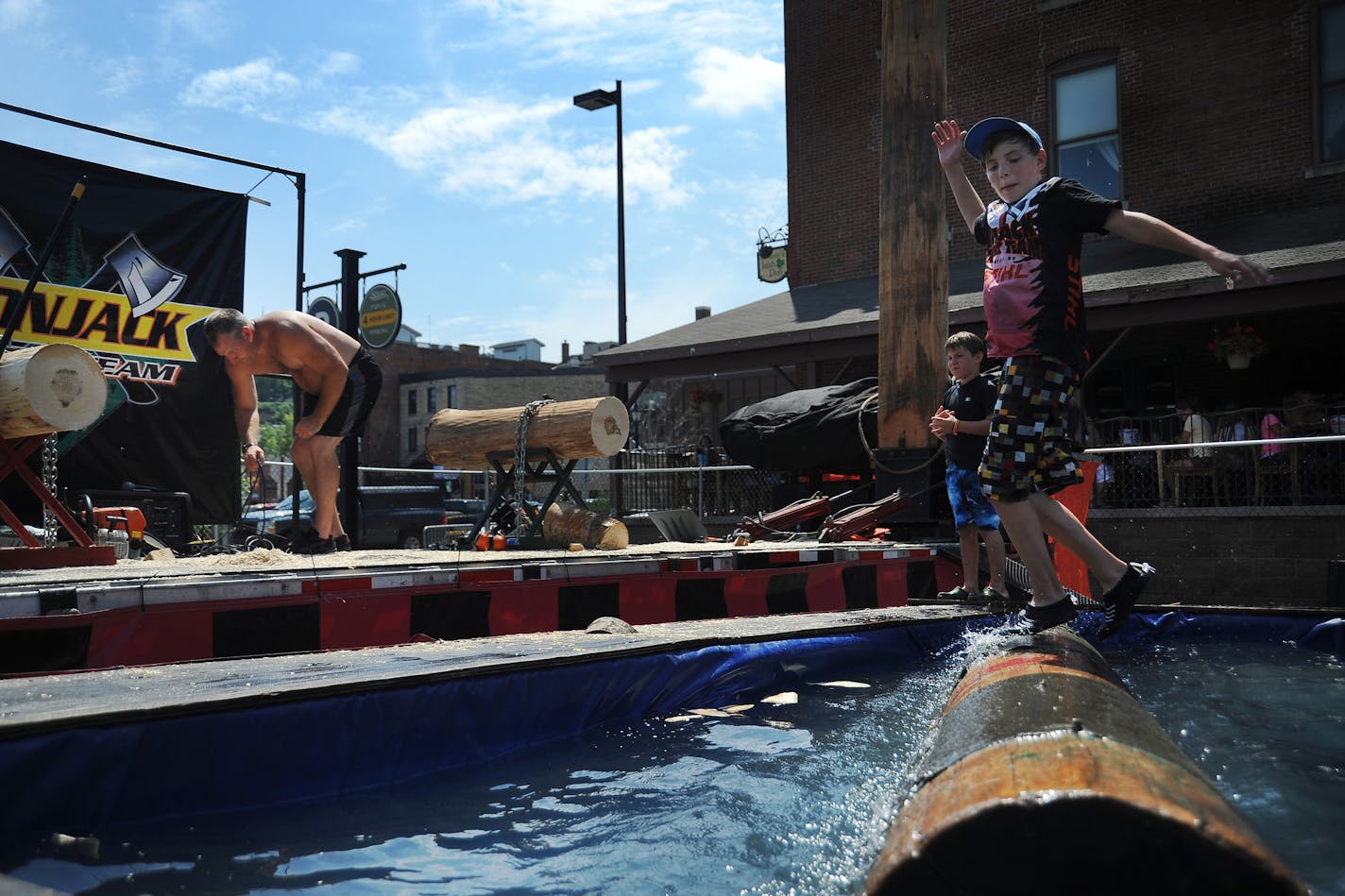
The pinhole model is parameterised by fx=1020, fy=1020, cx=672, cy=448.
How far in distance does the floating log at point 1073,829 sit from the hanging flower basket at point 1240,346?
506 inches

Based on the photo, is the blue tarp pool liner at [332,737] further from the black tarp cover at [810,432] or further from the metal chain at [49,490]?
the black tarp cover at [810,432]

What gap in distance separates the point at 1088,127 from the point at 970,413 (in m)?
11.3

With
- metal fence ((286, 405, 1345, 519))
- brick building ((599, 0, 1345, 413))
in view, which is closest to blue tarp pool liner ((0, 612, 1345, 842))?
metal fence ((286, 405, 1345, 519))

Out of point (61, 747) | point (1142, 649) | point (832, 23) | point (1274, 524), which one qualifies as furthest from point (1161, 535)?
point (832, 23)

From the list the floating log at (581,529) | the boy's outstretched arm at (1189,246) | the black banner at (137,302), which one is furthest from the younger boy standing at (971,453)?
the black banner at (137,302)

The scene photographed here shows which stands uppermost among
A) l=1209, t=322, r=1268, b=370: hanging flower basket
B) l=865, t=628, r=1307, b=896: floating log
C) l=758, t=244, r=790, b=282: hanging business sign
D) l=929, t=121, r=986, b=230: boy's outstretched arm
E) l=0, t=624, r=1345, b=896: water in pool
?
l=758, t=244, r=790, b=282: hanging business sign

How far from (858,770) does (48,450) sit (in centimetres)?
545

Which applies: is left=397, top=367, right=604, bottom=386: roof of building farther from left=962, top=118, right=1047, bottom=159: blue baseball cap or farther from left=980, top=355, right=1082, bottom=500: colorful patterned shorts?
left=980, top=355, right=1082, bottom=500: colorful patterned shorts

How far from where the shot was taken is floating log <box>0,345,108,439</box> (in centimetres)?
531

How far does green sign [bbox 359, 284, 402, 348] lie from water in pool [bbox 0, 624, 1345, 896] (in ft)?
57.6

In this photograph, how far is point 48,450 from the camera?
619 centimetres

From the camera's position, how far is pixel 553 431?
743 centimetres

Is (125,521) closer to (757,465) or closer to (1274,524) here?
(757,465)

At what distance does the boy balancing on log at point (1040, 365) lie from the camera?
3633 mm
